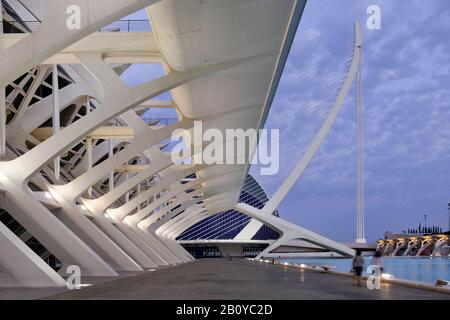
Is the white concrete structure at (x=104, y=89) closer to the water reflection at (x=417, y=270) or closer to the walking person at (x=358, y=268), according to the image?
the walking person at (x=358, y=268)

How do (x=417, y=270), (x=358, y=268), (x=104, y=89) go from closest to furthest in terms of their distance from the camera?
(x=358, y=268)
(x=104, y=89)
(x=417, y=270)

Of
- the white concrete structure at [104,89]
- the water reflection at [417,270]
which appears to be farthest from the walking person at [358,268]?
the water reflection at [417,270]

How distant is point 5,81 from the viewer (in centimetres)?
1177

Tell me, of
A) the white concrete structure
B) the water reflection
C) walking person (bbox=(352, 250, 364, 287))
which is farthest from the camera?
the water reflection

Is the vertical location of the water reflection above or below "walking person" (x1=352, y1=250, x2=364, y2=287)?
below

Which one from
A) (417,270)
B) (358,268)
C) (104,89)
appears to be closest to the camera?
(358,268)

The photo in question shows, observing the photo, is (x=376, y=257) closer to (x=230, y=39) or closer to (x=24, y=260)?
(x=230, y=39)

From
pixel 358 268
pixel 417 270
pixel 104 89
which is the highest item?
pixel 104 89

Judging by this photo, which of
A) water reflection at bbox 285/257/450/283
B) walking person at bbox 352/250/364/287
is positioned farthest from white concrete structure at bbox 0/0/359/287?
water reflection at bbox 285/257/450/283

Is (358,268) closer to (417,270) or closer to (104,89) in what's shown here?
(104,89)

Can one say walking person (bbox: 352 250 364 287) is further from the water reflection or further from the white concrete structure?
the water reflection

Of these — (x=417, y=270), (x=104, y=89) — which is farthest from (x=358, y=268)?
(x=417, y=270)
